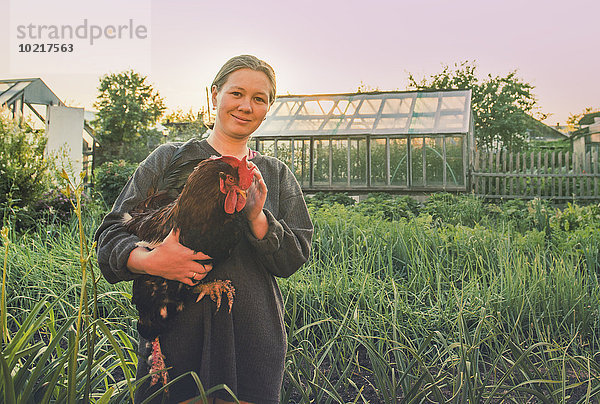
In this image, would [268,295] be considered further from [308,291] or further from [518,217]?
[518,217]

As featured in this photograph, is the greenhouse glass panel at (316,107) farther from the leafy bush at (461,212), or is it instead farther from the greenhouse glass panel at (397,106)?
the leafy bush at (461,212)

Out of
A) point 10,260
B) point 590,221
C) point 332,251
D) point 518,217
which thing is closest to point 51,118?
point 10,260

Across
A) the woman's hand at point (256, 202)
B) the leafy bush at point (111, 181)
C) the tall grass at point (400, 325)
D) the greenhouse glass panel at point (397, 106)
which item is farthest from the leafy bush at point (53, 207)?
the greenhouse glass panel at point (397, 106)

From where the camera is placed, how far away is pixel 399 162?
44.3 feet

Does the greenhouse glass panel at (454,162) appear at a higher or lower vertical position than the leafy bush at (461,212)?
higher

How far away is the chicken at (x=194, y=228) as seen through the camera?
1191 millimetres

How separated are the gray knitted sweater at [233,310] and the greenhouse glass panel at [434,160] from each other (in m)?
12.4

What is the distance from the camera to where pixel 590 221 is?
4.94m

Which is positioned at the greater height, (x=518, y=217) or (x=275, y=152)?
(x=275, y=152)

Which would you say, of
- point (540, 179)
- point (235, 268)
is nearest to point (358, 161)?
point (540, 179)

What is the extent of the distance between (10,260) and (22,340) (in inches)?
104

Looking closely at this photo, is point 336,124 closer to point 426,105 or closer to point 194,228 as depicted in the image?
point 426,105

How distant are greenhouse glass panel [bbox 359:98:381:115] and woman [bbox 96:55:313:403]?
42.5 ft

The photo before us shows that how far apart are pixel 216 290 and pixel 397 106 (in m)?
13.5
